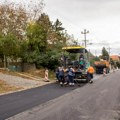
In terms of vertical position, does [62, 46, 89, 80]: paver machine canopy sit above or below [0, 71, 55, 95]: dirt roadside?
above

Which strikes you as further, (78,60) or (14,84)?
(78,60)

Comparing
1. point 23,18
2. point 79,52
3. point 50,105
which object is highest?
point 23,18

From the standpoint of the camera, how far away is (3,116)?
1320 centimetres

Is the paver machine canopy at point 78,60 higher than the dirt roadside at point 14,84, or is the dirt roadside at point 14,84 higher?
the paver machine canopy at point 78,60

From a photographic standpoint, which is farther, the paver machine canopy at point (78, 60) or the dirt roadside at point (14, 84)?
the paver machine canopy at point (78, 60)

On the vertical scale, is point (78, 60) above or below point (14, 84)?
above

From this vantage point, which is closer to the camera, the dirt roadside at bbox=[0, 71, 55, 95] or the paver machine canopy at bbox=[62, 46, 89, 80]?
the dirt roadside at bbox=[0, 71, 55, 95]

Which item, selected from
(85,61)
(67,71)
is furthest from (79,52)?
(67,71)

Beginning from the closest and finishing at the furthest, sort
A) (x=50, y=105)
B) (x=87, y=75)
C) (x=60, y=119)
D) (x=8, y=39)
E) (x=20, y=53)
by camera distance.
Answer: (x=60, y=119) → (x=50, y=105) → (x=87, y=75) → (x=8, y=39) → (x=20, y=53)

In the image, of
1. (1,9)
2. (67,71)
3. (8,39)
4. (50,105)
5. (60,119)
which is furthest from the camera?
(1,9)

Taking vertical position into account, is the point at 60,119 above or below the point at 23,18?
below

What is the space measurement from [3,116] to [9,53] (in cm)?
2865

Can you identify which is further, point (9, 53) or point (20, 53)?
point (20, 53)

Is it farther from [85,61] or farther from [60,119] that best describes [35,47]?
[60,119]
